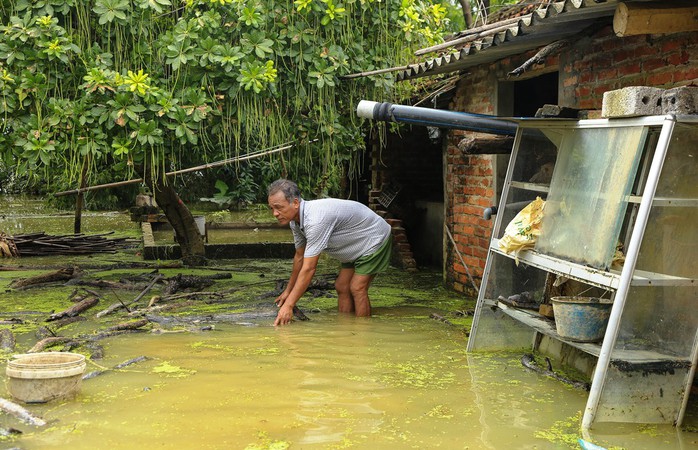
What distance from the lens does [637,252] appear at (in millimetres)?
4574

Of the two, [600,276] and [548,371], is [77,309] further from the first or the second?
[600,276]

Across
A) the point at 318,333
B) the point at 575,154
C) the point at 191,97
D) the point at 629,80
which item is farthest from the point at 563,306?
the point at 191,97

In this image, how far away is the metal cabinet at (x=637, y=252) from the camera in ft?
15.4

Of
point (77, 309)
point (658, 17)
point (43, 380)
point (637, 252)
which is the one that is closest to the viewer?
point (637, 252)

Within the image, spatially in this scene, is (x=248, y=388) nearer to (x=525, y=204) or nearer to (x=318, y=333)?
(x=318, y=333)


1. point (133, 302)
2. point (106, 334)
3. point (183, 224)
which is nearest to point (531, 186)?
point (106, 334)

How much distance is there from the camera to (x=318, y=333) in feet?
23.7

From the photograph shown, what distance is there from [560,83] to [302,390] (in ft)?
12.5

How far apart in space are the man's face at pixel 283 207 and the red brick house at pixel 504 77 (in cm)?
178

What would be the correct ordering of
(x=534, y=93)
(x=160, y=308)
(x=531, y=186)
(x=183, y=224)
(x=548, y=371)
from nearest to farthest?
(x=548, y=371)
(x=531, y=186)
(x=160, y=308)
(x=534, y=93)
(x=183, y=224)

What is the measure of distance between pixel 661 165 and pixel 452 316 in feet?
12.8

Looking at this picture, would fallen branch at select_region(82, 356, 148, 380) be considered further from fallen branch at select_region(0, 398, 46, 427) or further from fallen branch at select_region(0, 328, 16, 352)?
fallen branch at select_region(0, 328, 16, 352)

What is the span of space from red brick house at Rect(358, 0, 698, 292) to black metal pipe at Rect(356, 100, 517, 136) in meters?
0.70

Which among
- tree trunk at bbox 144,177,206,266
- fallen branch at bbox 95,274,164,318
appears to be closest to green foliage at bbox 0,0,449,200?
fallen branch at bbox 95,274,164,318
